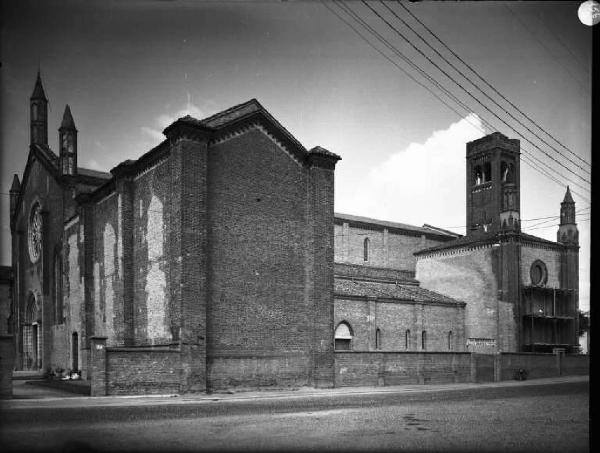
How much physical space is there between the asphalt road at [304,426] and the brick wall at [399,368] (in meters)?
6.28

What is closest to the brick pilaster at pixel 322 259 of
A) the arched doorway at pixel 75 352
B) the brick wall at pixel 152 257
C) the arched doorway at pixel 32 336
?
the brick wall at pixel 152 257

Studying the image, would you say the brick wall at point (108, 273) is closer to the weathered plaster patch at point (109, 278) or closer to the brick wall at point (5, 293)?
the weathered plaster patch at point (109, 278)

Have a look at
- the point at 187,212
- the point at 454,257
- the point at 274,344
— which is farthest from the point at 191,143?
the point at 454,257

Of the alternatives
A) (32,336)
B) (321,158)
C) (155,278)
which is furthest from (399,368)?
(32,336)

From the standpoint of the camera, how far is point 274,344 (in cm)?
2247

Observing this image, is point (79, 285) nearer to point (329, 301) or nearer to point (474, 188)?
point (329, 301)

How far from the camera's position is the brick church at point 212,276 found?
2066 cm

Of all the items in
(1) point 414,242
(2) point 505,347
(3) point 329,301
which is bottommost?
(2) point 505,347

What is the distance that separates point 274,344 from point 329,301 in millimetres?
3051

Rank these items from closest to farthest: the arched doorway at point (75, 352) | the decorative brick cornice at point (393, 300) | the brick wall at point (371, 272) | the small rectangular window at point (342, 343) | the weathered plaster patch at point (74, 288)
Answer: the weathered plaster patch at point (74, 288) → the arched doorway at point (75, 352) → the small rectangular window at point (342, 343) → the decorative brick cornice at point (393, 300) → the brick wall at point (371, 272)

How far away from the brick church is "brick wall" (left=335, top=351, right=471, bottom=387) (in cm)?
123

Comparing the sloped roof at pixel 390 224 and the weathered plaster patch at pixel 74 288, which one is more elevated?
the sloped roof at pixel 390 224

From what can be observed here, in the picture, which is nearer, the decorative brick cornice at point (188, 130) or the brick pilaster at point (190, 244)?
the brick pilaster at point (190, 244)

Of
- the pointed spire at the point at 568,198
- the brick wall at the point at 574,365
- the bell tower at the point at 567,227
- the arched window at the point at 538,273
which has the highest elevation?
the pointed spire at the point at 568,198
